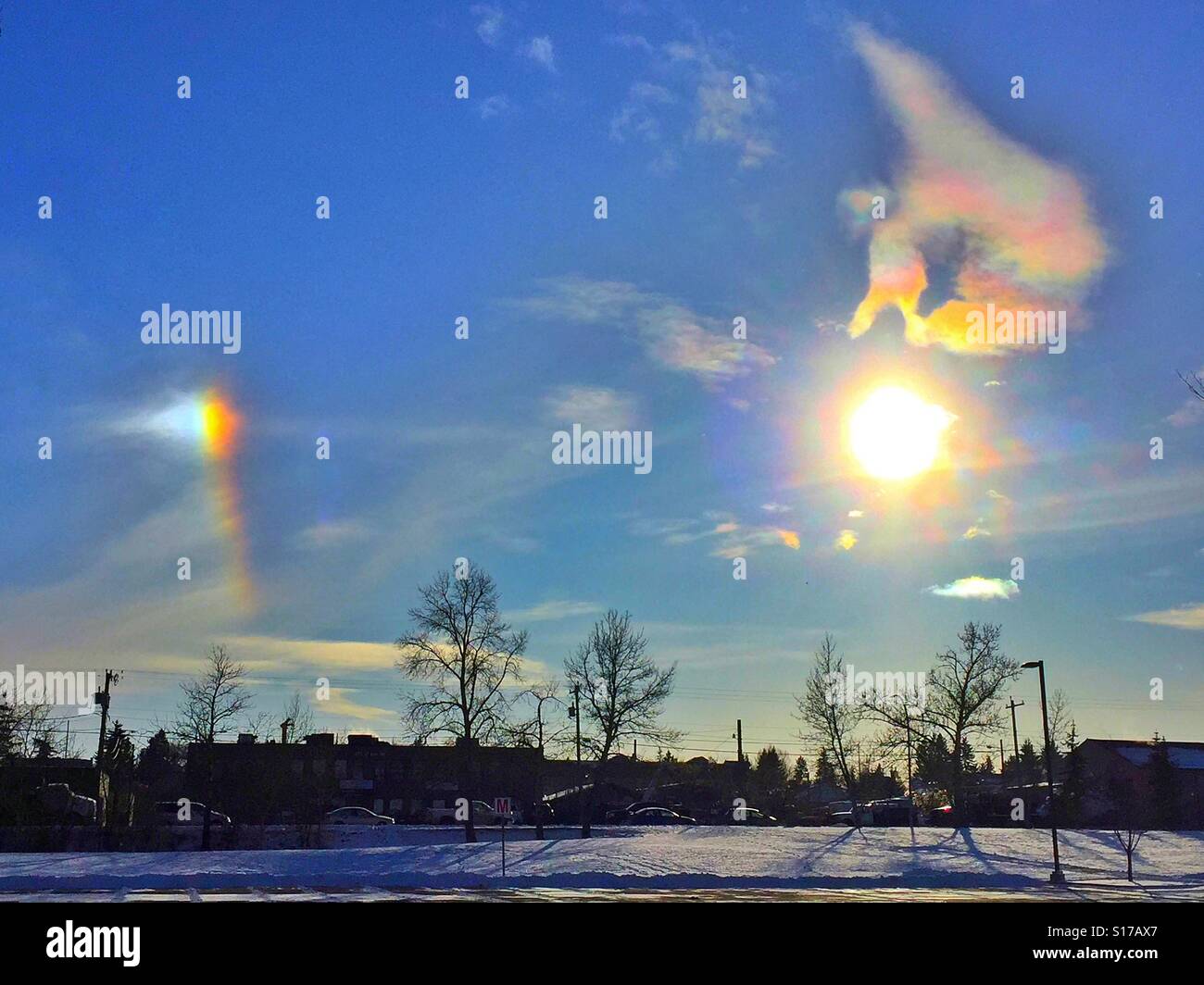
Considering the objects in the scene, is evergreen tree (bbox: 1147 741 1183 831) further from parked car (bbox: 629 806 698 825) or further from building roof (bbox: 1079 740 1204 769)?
parked car (bbox: 629 806 698 825)

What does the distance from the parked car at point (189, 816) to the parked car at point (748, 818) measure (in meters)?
31.8

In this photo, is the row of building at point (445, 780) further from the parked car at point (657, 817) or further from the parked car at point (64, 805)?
the parked car at point (657, 817)

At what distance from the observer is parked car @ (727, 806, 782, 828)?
71.8m

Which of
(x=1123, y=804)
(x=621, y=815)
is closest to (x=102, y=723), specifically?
(x=621, y=815)

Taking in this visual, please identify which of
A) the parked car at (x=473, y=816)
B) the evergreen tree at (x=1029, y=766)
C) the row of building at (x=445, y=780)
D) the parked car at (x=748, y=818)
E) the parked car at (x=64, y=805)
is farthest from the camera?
the evergreen tree at (x=1029, y=766)

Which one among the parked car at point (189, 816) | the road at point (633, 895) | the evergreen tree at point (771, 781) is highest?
the road at point (633, 895)

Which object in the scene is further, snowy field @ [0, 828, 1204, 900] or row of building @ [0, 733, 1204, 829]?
row of building @ [0, 733, 1204, 829]

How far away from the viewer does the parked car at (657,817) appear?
231 feet

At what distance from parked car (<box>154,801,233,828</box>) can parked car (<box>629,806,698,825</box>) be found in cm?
2577

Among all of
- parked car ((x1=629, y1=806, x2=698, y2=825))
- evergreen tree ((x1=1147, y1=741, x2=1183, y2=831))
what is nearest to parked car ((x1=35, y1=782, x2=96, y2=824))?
parked car ((x1=629, y1=806, x2=698, y2=825))

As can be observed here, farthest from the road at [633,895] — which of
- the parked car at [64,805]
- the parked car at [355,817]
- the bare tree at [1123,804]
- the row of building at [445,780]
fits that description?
the bare tree at [1123,804]

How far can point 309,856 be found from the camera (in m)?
Result: 44.3
